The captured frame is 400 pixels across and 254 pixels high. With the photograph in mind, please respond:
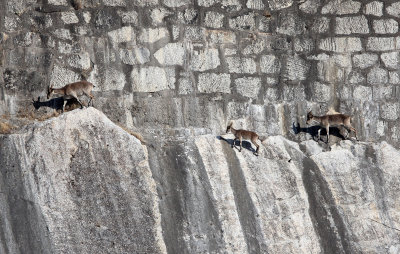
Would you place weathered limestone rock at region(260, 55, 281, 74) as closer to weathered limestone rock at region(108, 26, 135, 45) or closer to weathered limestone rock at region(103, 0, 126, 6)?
weathered limestone rock at region(108, 26, 135, 45)

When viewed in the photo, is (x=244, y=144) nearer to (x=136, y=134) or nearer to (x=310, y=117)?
(x=310, y=117)

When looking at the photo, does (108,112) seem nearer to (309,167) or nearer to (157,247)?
(157,247)

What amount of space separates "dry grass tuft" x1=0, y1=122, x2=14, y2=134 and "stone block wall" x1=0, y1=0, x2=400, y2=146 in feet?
1.69

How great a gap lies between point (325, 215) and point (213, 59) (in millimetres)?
3291

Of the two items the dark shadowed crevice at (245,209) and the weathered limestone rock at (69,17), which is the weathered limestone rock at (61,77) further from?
the dark shadowed crevice at (245,209)

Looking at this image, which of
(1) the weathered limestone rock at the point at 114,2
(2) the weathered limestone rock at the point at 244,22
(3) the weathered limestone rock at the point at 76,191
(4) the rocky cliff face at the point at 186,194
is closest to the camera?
(3) the weathered limestone rock at the point at 76,191

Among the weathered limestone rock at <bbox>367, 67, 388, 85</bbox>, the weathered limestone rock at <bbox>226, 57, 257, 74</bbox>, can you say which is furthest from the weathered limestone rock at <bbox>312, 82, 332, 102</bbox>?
the weathered limestone rock at <bbox>226, 57, 257, 74</bbox>

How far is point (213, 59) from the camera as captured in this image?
1320cm

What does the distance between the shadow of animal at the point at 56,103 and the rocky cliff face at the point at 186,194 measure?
735 millimetres

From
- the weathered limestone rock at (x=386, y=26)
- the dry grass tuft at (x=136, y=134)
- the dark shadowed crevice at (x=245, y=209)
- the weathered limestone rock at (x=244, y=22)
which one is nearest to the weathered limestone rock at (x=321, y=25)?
the weathered limestone rock at (x=386, y=26)

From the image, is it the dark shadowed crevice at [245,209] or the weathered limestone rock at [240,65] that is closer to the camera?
the dark shadowed crevice at [245,209]

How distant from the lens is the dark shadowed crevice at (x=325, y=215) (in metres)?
12.4

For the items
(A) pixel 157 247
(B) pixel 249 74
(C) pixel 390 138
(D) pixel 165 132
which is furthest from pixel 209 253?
(C) pixel 390 138

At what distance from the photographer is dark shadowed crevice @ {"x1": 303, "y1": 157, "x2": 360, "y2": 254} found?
40.7ft
